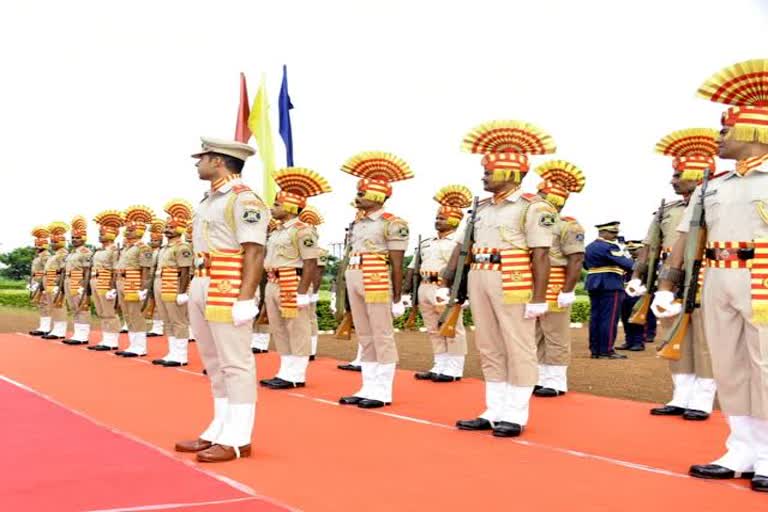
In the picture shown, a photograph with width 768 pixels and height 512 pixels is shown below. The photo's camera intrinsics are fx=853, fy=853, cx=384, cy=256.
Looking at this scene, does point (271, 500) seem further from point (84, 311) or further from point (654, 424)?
point (84, 311)

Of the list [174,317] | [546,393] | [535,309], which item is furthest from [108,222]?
[535,309]

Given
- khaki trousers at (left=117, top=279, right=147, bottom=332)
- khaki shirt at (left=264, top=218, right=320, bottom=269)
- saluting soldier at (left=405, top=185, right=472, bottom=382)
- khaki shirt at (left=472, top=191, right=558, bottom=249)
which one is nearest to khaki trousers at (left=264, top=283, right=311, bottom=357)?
khaki shirt at (left=264, top=218, right=320, bottom=269)

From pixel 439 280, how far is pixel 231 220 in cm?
461

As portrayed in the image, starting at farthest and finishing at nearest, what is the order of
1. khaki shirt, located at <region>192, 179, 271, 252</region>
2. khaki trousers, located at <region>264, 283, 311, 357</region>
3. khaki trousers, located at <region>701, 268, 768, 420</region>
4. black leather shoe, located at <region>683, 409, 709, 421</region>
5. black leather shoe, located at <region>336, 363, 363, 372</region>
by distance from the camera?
1. black leather shoe, located at <region>336, 363, 363, 372</region>
2. khaki trousers, located at <region>264, 283, 311, 357</region>
3. black leather shoe, located at <region>683, 409, 709, 421</region>
4. khaki shirt, located at <region>192, 179, 271, 252</region>
5. khaki trousers, located at <region>701, 268, 768, 420</region>

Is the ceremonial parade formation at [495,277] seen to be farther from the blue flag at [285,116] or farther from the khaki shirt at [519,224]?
the blue flag at [285,116]

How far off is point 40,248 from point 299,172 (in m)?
9.47

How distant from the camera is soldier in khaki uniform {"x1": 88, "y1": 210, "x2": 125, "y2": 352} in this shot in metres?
13.9

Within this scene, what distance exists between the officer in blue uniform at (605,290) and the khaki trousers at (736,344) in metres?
7.91

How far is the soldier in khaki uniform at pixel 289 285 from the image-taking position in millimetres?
9148

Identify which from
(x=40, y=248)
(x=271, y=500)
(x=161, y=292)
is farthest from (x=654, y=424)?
(x=40, y=248)

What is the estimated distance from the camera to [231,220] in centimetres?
561

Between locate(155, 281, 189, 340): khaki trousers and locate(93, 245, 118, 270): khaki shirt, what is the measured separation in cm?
190

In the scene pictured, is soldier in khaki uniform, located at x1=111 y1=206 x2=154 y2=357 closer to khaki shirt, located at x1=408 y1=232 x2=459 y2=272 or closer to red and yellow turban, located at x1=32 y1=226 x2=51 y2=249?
red and yellow turban, located at x1=32 y1=226 x2=51 y2=249

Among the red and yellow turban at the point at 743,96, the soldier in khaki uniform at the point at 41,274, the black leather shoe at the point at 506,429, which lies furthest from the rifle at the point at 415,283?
the soldier in khaki uniform at the point at 41,274
